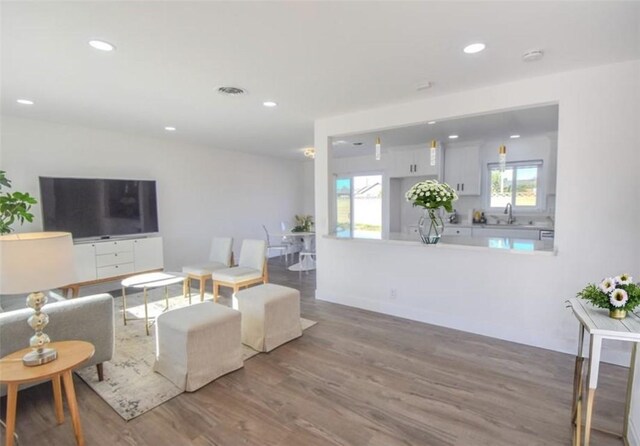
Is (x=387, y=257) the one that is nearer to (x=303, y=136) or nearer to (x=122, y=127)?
(x=303, y=136)

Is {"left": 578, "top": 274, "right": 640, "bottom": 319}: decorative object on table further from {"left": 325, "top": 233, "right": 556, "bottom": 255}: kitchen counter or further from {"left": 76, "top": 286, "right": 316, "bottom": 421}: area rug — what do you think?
{"left": 76, "top": 286, "right": 316, "bottom": 421}: area rug

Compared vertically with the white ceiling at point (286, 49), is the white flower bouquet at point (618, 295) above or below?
below

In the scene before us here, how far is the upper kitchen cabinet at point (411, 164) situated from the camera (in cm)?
604

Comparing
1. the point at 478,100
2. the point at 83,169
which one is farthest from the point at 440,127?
the point at 83,169

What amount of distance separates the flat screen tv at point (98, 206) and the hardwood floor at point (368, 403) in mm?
2595

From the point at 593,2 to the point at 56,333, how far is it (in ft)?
12.8

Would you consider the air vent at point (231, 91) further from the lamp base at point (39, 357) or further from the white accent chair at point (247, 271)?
the lamp base at point (39, 357)

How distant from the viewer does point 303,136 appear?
209 inches

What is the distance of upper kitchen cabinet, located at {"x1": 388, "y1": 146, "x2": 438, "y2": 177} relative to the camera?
19.8 ft

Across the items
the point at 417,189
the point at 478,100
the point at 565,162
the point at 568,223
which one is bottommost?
the point at 568,223

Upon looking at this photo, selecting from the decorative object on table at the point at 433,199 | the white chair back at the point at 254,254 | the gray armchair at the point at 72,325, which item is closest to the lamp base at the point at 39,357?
the gray armchair at the point at 72,325

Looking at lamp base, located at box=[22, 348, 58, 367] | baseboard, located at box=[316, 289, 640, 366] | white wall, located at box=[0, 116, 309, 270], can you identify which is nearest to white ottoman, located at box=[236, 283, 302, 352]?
baseboard, located at box=[316, 289, 640, 366]

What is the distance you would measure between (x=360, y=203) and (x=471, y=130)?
3193 millimetres

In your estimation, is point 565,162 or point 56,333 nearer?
point 56,333
